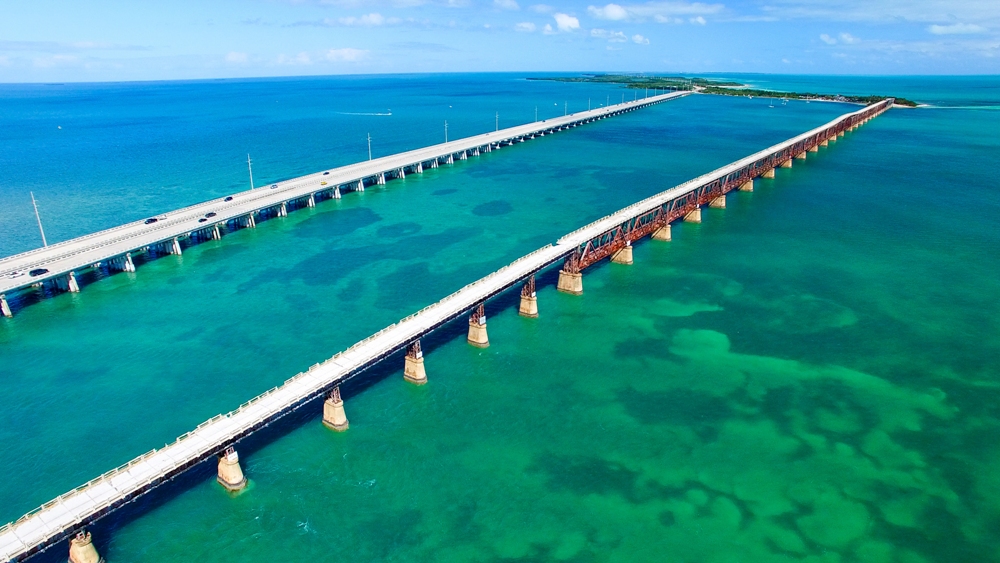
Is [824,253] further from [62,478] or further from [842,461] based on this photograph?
[62,478]

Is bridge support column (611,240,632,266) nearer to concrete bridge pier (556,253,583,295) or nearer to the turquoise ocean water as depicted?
the turquoise ocean water

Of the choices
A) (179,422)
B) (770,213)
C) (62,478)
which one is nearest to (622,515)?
(179,422)

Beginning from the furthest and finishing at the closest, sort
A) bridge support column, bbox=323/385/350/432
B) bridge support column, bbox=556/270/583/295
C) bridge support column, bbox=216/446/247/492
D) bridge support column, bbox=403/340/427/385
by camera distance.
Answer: bridge support column, bbox=556/270/583/295
bridge support column, bbox=403/340/427/385
bridge support column, bbox=323/385/350/432
bridge support column, bbox=216/446/247/492

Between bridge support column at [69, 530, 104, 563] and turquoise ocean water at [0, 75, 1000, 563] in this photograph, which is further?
turquoise ocean water at [0, 75, 1000, 563]

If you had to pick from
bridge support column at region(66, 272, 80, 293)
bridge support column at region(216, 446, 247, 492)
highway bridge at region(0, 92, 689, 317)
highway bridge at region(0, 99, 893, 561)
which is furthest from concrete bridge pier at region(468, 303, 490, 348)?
bridge support column at region(66, 272, 80, 293)

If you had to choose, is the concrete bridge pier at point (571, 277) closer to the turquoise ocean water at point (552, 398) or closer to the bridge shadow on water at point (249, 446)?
the turquoise ocean water at point (552, 398)
